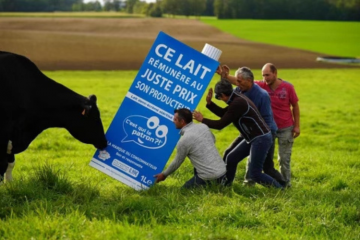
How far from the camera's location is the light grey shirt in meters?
7.88

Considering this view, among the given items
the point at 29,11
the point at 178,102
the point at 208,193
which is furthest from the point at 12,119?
the point at 29,11

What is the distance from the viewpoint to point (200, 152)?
26.0ft

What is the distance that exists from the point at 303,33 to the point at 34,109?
74665 mm

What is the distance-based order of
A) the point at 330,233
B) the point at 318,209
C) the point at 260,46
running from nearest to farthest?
the point at 330,233
the point at 318,209
the point at 260,46

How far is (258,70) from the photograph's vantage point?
40.9m

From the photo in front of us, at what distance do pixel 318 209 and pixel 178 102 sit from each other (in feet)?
8.55

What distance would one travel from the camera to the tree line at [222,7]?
79.3m

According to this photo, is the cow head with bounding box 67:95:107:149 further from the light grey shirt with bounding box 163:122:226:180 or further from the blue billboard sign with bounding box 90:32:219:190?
the light grey shirt with bounding box 163:122:226:180

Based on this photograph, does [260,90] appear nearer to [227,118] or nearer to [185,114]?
[227,118]

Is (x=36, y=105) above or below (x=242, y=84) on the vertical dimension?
below

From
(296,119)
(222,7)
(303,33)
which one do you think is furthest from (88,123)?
(222,7)

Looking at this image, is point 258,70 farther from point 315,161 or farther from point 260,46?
point 315,161

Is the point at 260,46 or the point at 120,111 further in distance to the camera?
the point at 260,46

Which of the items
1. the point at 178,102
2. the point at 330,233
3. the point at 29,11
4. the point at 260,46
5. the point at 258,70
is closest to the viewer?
the point at 330,233
